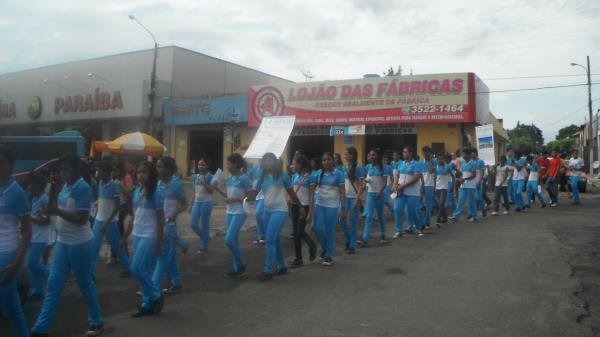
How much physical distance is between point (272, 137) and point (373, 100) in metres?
17.3

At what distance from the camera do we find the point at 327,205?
7797 mm

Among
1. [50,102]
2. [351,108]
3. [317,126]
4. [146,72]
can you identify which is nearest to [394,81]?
[351,108]

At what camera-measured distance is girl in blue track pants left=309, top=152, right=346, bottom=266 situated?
25.5ft

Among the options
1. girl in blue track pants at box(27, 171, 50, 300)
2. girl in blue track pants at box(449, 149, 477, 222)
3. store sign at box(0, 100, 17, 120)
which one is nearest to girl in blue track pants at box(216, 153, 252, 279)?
girl in blue track pants at box(27, 171, 50, 300)

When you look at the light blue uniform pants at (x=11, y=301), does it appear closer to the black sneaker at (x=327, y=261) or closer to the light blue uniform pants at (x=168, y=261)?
the light blue uniform pants at (x=168, y=261)

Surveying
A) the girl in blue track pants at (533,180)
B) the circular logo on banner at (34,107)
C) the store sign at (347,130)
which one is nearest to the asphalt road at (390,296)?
the girl in blue track pants at (533,180)

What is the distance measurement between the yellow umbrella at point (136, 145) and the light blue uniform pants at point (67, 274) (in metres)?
16.9

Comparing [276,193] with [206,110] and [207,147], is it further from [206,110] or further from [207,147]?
[207,147]

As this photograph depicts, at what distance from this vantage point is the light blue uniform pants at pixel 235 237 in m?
6.89

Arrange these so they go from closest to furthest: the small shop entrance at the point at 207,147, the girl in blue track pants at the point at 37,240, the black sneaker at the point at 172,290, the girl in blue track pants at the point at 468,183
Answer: the girl in blue track pants at the point at 37,240
the black sneaker at the point at 172,290
the girl in blue track pants at the point at 468,183
the small shop entrance at the point at 207,147

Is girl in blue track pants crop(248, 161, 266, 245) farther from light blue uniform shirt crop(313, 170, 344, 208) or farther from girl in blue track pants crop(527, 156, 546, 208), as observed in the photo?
girl in blue track pants crop(527, 156, 546, 208)

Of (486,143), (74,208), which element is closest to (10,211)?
(74,208)

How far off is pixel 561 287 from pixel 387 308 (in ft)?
7.44

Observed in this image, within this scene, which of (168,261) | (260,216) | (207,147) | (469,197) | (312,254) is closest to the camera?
(168,261)
